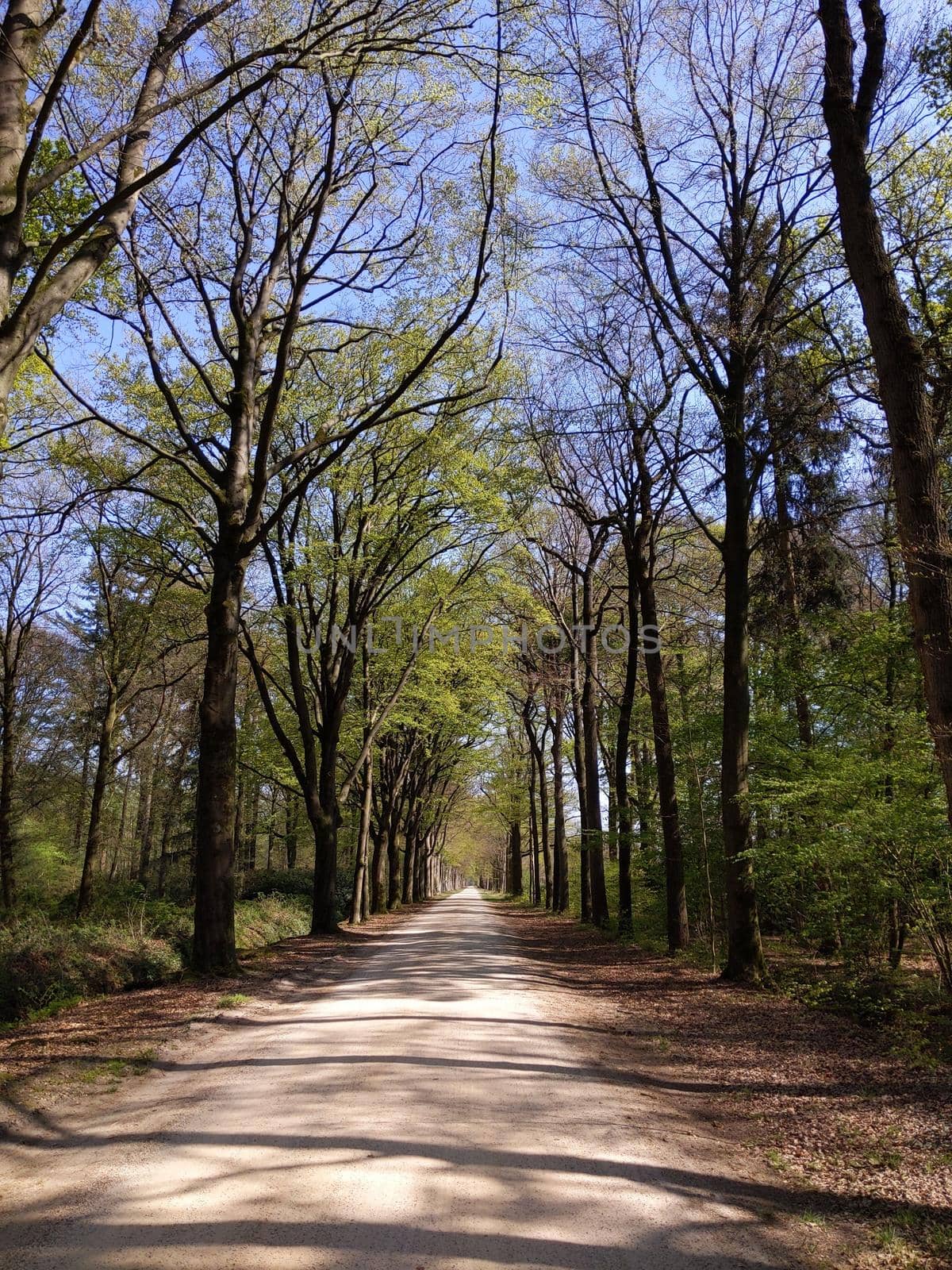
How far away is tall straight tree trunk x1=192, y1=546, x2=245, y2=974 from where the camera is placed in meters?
10.5

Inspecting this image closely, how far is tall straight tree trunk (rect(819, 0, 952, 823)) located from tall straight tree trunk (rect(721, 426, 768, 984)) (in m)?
4.42

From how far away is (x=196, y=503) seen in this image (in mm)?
16422

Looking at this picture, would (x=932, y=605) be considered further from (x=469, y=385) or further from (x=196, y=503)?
(x=196, y=503)

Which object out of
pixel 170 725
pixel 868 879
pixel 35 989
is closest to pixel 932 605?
pixel 868 879

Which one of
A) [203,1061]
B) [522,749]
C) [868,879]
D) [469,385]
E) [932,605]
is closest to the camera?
[932,605]

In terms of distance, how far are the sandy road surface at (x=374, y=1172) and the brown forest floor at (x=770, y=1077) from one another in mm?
410

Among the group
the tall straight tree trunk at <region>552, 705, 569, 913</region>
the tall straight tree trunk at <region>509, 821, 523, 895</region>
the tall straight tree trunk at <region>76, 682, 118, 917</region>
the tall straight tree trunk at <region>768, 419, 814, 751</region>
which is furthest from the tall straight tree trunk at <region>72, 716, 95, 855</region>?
the tall straight tree trunk at <region>509, 821, 523, 895</region>

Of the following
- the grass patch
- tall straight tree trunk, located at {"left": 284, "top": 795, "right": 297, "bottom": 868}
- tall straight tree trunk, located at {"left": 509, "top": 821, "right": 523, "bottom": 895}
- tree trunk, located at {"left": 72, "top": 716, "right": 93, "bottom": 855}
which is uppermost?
tree trunk, located at {"left": 72, "top": 716, "right": 93, "bottom": 855}

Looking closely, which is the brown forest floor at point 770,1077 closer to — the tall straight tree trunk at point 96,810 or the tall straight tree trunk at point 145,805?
the tall straight tree trunk at point 96,810

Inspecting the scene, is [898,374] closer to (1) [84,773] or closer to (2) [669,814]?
(2) [669,814]

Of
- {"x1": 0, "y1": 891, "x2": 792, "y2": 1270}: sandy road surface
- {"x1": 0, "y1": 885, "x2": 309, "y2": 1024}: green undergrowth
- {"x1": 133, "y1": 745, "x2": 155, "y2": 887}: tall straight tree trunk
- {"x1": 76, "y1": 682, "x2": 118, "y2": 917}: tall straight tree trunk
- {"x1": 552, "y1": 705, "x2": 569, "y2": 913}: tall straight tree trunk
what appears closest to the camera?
{"x1": 0, "y1": 891, "x2": 792, "y2": 1270}: sandy road surface

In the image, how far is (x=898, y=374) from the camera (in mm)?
5816

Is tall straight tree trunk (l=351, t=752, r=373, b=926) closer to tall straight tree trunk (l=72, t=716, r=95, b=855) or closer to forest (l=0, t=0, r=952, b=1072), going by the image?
forest (l=0, t=0, r=952, b=1072)

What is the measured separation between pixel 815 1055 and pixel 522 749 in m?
32.6
